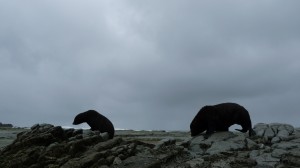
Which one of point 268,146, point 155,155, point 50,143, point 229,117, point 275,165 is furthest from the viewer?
point 229,117

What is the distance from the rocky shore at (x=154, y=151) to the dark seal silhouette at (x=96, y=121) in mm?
5518

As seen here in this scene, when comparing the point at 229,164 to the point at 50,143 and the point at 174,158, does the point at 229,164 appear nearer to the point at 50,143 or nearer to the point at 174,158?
the point at 174,158

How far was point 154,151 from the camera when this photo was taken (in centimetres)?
1991

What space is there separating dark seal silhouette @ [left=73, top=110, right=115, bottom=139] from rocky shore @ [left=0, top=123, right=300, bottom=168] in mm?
5518

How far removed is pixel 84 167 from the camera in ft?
60.3

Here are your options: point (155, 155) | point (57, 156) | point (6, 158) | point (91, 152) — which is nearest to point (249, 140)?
point (155, 155)

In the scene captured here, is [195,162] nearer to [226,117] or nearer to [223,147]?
[223,147]

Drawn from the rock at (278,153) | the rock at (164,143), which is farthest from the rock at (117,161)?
the rock at (278,153)

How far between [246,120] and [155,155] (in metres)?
6.61

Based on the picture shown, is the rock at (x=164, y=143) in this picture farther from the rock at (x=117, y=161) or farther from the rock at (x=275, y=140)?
the rock at (x=275, y=140)

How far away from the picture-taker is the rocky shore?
18594 mm

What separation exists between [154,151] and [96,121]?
10.5 metres

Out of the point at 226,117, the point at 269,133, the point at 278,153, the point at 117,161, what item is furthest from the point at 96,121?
the point at 278,153

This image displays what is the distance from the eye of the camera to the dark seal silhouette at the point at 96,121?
29.1m
